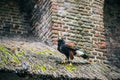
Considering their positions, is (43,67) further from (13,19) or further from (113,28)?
(113,28)

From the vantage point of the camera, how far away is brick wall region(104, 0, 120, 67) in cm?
799

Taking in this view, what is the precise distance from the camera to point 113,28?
27.2 ft

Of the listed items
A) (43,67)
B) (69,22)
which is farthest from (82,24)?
(43,67)

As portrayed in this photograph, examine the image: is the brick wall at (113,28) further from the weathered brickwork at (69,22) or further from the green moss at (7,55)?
the green moss at (7,55)

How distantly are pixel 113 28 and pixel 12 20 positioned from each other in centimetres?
267

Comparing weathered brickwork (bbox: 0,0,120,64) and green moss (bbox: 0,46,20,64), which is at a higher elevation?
weathered brickwork (bbox: 0,0,120,64)

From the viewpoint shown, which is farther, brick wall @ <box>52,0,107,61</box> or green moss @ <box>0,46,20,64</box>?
Result: brick wall @ <box>52,0,107,61</box>

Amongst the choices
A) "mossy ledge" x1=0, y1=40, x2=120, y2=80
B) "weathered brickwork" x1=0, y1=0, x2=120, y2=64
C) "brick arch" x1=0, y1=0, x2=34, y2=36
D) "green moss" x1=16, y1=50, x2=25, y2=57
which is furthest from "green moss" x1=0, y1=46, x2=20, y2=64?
"brick arch" x1=0, y1=0, x2=34, y2=36

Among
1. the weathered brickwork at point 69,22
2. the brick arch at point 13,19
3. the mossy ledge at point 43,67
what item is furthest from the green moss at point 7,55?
the brick arch at point 13,19

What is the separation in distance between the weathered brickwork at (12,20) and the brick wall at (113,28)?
2.13 meters

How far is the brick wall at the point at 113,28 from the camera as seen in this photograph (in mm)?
7992

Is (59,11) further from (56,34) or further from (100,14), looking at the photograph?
(100,14)

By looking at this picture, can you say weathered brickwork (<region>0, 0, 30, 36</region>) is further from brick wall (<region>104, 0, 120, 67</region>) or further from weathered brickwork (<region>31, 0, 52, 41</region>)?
brick wall (<region>104, 0, 120, 67</region>)

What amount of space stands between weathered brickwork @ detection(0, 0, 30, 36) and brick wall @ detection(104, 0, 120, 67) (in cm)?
213
